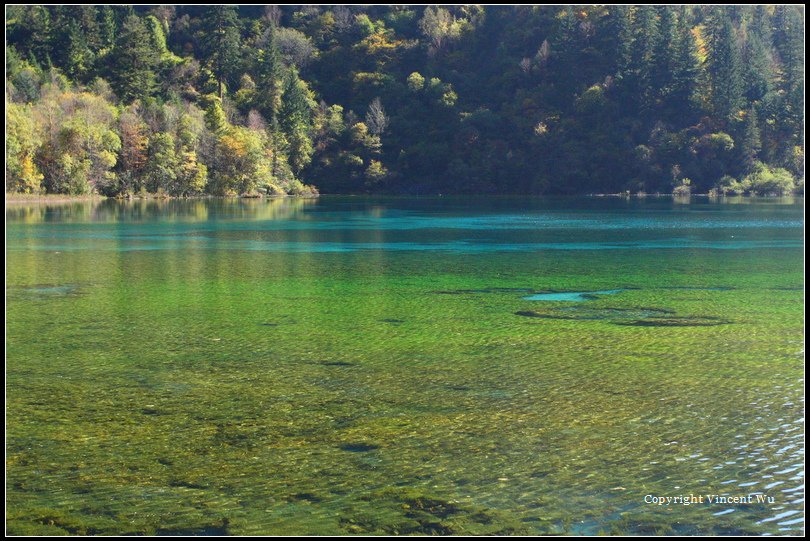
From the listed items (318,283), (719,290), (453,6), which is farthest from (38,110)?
(453,6)

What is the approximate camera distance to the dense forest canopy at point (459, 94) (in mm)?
98875

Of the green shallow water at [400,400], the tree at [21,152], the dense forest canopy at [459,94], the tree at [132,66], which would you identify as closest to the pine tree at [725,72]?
the dense forest canopy at [459,94]

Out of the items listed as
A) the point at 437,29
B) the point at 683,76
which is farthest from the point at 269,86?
the point at 683,76

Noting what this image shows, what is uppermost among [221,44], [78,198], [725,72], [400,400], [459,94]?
[221,44]

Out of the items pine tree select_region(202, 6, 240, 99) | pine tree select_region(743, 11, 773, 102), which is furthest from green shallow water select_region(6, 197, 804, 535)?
pine tree select_region(202, 6, 240, 99)

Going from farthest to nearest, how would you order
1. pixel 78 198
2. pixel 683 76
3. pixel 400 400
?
pixel 683 76 → pixel 78 198 → pixel 400 400

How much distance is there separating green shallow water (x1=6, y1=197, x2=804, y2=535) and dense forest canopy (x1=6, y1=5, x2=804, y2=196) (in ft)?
227

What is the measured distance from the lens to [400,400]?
11.5m

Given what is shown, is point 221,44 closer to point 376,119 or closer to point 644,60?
point 376,119

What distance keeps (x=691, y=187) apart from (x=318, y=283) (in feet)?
301

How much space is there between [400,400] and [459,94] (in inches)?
4734

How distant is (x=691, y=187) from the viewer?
352 ft

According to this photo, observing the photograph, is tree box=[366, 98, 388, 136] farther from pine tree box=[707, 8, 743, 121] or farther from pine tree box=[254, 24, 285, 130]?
pine tree box=[707, 8, 743, 121]

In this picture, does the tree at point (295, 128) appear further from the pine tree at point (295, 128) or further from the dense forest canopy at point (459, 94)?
the dense forest canopy at point (459, 94)
